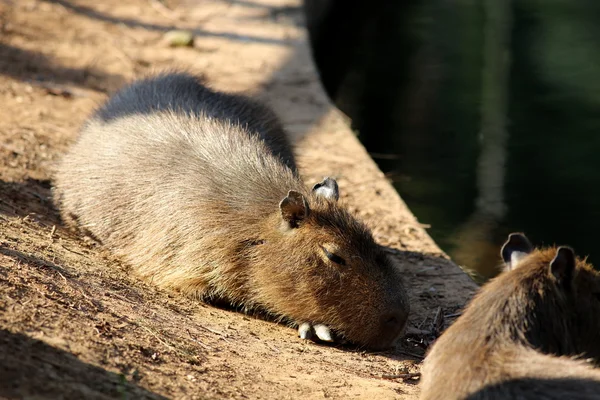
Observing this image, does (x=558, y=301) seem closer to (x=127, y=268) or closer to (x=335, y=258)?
(x=335, y=258)

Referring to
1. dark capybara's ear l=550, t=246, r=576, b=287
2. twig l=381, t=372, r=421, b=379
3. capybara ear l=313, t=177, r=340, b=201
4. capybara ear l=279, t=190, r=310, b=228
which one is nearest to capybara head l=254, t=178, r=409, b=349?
capybara ear l=279, t=190, r=310, b=228

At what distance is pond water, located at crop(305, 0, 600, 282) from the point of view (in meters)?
8.36

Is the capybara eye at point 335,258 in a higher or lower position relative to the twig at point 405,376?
higher

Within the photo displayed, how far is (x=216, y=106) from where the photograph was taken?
6.32m

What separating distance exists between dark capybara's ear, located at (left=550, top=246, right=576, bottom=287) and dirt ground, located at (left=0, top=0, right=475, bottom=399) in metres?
0.85

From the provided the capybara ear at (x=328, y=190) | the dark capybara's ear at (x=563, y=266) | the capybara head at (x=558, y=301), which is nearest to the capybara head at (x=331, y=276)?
the capybara ear at (x=328, y=190)

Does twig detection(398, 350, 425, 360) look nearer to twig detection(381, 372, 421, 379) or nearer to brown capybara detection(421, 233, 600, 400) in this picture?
twig detection(381, 372, 421, 379)

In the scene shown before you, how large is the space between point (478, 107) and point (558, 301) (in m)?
7.62

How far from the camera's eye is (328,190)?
5.21 metres

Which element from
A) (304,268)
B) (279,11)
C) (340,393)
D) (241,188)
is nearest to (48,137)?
(241,188)

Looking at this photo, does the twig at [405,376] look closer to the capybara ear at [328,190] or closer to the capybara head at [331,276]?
the capybara head at [331,276]

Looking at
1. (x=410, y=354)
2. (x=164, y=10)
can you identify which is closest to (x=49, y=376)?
(x=410, y=354)

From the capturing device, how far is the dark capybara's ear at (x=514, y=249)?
154 inches

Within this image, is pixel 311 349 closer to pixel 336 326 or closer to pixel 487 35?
pixel 336 326
